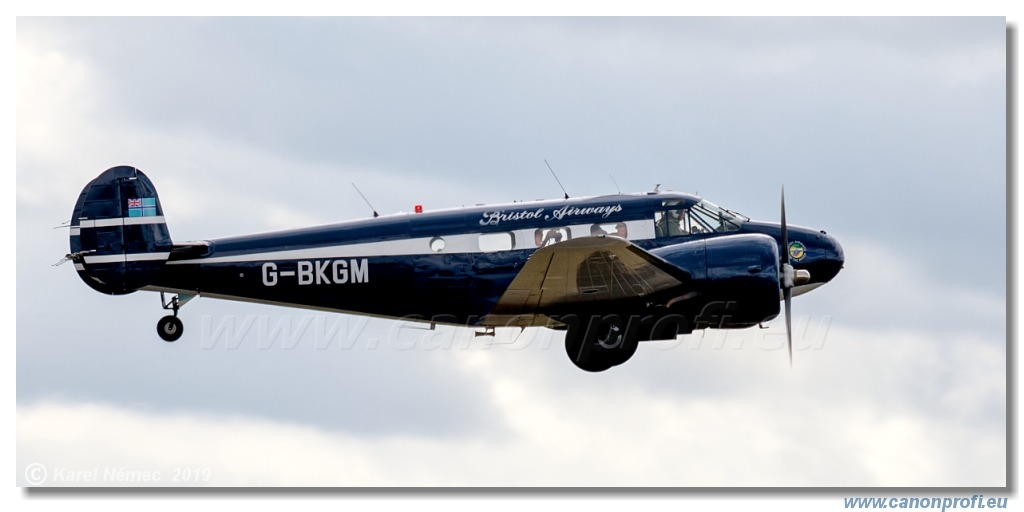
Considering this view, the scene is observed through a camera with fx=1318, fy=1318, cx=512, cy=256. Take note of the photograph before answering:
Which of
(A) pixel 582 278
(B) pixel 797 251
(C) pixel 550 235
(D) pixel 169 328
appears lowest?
(D) pixel 169 328

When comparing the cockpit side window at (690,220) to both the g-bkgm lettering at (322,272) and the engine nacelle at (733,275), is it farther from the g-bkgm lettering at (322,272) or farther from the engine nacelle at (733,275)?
the g-bkgm lettering at (322,272)

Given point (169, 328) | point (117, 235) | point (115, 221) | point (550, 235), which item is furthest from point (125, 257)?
point (550, 235)

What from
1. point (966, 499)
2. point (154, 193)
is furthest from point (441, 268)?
point (966, 499)

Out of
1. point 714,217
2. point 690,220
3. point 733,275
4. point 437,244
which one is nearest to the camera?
point 733,275

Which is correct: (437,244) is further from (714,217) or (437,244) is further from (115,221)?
(115,221)

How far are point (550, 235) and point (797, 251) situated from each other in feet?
12.6

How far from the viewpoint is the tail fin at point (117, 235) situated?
19547 millimetres

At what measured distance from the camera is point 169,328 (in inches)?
785

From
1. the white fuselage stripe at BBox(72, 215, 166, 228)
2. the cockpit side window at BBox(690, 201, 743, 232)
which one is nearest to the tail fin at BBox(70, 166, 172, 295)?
the white fuselage stripe at BBox(72, 215, 166, 228)

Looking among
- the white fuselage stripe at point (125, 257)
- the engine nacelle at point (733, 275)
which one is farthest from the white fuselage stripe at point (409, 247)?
the engine nacelle at point (733, 275)

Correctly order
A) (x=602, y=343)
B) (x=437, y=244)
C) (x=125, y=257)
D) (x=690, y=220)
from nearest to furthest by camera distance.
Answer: (x=602, y=343) → (x=125, y=257) → (x=437, y=244) → (x=690, y=220)

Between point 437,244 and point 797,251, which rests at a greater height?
point 437,244

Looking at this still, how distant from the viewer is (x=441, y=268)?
19.6 m

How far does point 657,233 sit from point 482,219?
103 inches
